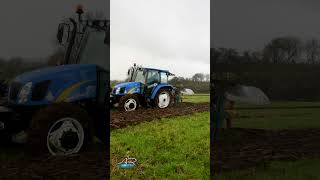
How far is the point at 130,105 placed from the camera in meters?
8.41

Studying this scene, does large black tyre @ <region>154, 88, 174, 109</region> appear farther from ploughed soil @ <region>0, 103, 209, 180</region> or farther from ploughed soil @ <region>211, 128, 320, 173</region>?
ploughed soil @ <region>0, 103, 209, 180</region>

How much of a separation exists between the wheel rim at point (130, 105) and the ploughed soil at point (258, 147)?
8.46 feet

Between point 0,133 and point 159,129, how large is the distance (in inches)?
105

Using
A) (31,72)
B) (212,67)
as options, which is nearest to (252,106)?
(212,67)

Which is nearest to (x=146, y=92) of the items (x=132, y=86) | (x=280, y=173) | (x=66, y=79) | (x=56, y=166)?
(x=132, y=86)

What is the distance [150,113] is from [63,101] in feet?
11.0

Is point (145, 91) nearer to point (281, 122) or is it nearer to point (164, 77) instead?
point (164, 77)

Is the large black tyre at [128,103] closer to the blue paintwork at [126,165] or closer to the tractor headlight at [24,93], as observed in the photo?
the blue paintwork at [126,165]

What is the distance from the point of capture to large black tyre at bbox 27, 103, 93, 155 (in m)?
4.73

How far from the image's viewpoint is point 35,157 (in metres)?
4.75

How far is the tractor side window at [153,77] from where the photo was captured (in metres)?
→ 8.09

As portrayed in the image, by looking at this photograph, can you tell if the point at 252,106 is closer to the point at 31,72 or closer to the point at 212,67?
the point at 212,67

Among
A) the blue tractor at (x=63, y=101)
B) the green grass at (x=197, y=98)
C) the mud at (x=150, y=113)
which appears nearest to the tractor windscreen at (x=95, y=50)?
the blue tractor at (x=63, y=101)

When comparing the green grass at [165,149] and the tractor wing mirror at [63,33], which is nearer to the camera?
the green grass at [165,149]
